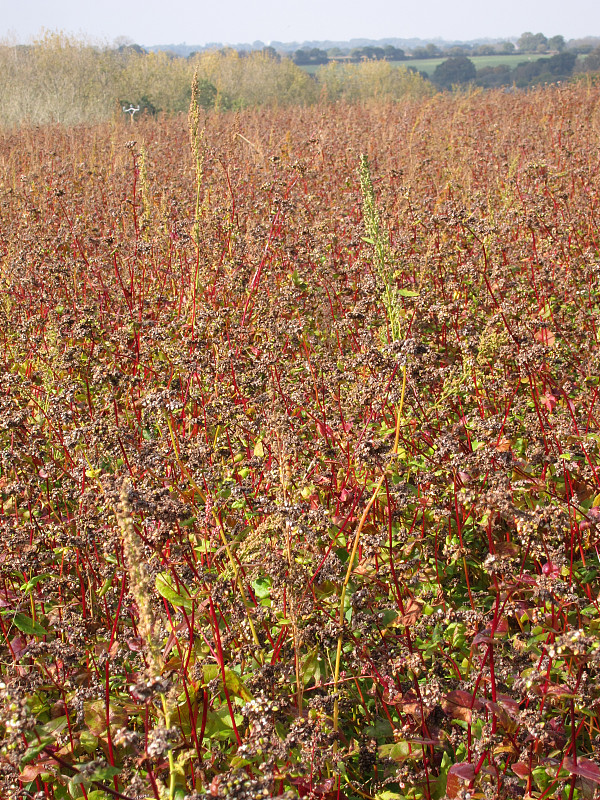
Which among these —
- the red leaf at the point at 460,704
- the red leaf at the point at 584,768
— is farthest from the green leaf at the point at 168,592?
the red leaf at the point at 584,768

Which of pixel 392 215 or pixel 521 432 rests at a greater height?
pixel 392 215

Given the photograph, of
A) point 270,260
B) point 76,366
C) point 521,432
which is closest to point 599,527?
point 521,432

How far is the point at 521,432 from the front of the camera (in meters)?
3.36

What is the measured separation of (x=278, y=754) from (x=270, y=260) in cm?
526

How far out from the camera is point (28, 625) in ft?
8.40

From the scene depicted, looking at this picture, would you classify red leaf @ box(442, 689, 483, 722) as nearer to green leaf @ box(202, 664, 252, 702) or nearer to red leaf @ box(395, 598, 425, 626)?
red leaf @ box(395, 598, 425, 626)

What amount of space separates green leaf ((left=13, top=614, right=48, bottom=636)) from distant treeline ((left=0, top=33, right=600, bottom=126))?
17.7 metres

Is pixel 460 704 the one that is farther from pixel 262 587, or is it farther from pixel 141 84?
pixel 141 84

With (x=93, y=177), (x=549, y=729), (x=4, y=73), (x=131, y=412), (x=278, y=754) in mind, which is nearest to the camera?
(x=278, y=754)

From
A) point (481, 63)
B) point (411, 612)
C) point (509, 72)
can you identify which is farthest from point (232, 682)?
point (481, 63)

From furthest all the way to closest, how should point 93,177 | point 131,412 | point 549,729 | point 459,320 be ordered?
point 93,177, point 459,320, point 131,412, point 549,729

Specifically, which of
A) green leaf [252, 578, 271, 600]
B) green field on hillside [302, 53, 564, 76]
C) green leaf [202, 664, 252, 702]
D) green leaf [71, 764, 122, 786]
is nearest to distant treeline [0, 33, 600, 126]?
green leaf [252, 578, 271, 600]

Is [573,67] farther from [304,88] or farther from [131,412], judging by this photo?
[131,412]

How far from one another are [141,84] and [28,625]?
85.1ft
